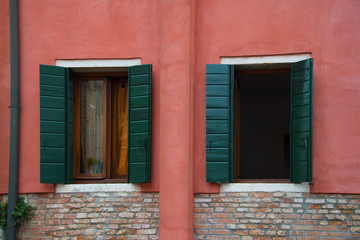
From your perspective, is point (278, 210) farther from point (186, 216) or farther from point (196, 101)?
point (196, 101)

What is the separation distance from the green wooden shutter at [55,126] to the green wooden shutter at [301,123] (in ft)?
9.39

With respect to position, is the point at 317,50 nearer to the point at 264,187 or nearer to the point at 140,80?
the point at 264,187

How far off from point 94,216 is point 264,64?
9.58 ft

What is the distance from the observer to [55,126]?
6.58m

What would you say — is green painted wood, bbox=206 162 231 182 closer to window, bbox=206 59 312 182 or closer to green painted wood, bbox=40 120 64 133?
window, bbox=206 59 312 182

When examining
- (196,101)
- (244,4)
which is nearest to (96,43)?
(196,101)

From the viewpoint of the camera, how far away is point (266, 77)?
9.11 m

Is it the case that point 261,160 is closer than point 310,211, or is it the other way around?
point 310,211

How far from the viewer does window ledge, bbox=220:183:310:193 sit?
621 centimetres

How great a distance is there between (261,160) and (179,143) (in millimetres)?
5475

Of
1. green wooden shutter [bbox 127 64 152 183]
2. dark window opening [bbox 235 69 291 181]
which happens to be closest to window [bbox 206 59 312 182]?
green wooden shutter [bbox 127 64 152 183]

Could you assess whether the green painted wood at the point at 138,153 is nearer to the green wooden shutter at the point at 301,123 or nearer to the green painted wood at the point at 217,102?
the green painted wood at the point at 217,102

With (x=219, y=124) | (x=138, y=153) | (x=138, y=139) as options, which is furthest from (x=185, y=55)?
(x=138, y=153)

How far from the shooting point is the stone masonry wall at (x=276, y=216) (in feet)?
20.0
